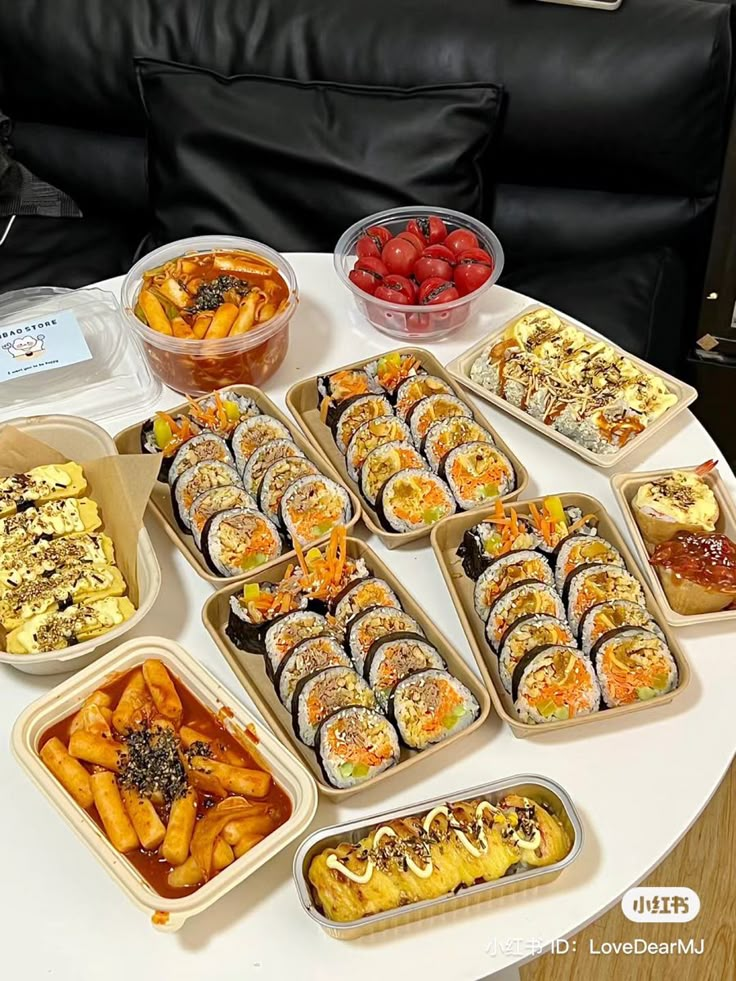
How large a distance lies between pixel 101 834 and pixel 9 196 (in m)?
2.03

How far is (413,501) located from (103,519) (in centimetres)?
46

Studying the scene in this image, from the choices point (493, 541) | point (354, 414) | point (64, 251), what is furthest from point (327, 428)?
point (64, 251)

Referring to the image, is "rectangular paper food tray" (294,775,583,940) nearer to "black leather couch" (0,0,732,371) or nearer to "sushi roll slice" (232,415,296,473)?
"sushi roll slice" (232,415,296,473)

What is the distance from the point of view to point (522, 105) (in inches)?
85.4

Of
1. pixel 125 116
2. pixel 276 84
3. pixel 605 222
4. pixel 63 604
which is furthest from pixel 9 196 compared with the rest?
pixel 63 604

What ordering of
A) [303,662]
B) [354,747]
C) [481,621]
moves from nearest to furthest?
[354,747] → [303,662] → [481,621]

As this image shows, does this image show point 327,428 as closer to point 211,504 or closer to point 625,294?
point 211,504

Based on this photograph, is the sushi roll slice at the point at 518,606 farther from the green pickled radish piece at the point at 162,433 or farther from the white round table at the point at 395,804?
the green pickled radish piece at the point at 162,433

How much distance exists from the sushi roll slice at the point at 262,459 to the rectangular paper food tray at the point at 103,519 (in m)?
0.19

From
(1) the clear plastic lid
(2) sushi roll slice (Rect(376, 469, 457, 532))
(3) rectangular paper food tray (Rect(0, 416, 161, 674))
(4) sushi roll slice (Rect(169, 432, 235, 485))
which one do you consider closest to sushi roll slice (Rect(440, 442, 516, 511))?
(2) sushi roll slice (Rect(376, 469, 457, 532))

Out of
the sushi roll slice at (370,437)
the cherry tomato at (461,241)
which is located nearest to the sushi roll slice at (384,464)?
the sushi roll slice at (370,437)

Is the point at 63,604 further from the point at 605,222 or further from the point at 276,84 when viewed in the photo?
the point at 605,222

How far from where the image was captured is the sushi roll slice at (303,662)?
132 centimetres

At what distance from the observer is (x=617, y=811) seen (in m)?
1.22
